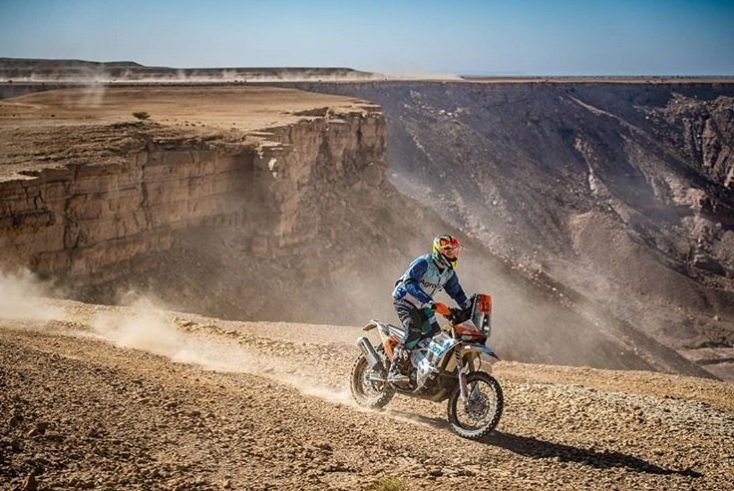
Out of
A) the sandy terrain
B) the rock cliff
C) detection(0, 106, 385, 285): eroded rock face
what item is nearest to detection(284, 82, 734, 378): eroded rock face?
the rock cliff

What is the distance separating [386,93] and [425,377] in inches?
2789

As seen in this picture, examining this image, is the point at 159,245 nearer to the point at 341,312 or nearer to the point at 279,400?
the point at 341,312

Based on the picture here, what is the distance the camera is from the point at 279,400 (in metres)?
9.66

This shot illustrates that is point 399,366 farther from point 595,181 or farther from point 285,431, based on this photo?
point 595,181

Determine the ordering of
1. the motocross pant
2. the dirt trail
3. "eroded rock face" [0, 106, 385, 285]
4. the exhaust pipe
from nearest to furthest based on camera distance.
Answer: the dirt trail < the motocross pant < the exhaust pipe < "eroded rock face" [0, 106, 385, 285]

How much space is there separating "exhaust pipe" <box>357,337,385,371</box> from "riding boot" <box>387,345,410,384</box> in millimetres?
313

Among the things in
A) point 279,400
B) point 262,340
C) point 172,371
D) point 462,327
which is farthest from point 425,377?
point 262,340

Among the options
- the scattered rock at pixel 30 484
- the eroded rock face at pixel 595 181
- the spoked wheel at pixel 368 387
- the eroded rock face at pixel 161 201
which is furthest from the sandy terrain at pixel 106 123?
the eroded rock face at pixel 595 181

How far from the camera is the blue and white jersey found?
930 centimetres

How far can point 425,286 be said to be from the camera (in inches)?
374

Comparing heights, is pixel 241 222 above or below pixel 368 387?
below

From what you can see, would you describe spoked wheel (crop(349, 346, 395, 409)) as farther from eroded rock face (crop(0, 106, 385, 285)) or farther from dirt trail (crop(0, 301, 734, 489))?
eroded rock face (crop(0, 106, 385, 285))

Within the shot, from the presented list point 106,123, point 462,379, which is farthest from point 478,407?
point 106,123

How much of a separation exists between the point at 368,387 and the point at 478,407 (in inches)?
76.0
